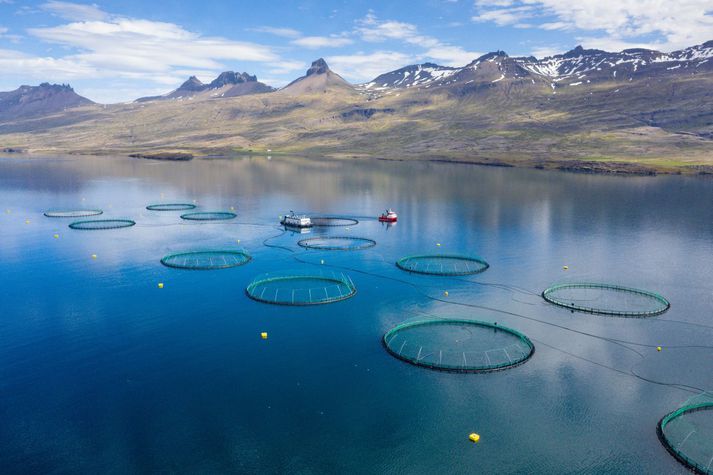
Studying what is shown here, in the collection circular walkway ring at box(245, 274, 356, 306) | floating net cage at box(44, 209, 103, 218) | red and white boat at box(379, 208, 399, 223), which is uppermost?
floating net cage at box(44, 209, 103, 218)

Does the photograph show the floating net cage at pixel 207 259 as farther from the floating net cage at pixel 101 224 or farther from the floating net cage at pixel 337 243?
the floating net cage at pixel 101 224

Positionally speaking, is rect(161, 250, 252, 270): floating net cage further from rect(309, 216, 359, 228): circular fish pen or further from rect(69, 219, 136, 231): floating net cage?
rect(69, 219, 136, 231): floating net cage

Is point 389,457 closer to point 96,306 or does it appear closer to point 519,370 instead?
point 519,370

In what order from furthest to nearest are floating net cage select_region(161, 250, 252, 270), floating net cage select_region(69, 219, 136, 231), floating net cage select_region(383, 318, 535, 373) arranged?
floating net cage select_region(69, 219, 136, 231) < floating net cage select_region(161, 250, 252, 270) < floating net cage select_region(383, 318, 535, 373)

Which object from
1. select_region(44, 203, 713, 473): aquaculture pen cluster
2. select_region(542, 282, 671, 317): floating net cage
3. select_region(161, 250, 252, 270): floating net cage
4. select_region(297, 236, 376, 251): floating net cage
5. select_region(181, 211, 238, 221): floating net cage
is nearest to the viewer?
select_region(44, 203, 713, 473): aquaculture pen cluster

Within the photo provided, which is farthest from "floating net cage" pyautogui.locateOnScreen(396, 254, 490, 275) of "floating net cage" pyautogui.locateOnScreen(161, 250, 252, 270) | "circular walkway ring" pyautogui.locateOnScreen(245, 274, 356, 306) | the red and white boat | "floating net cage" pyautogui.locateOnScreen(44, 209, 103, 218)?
"floating net cage" pyautogui.locateOnScreen(44, 209, 103, 218)

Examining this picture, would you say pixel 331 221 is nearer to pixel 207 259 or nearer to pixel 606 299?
pixel 207 259

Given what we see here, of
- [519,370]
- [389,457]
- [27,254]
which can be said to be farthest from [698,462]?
[27,254]
